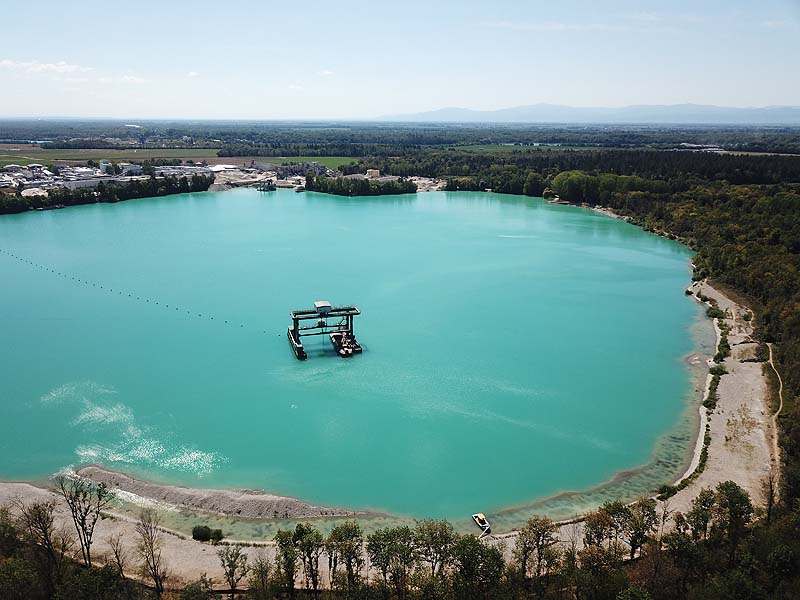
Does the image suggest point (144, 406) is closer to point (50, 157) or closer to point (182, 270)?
point (182, 270)

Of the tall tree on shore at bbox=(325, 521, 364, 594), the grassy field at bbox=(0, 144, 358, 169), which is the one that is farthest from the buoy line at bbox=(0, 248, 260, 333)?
the grassy field at bbox=(0, 144, 358, 169)

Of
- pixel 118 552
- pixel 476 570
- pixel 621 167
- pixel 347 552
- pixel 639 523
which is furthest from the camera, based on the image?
pixel 621 167

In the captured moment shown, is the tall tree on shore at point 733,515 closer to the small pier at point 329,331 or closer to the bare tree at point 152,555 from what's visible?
the bare tree at point 152,555

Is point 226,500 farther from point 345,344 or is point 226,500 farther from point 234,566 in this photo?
point 345,344

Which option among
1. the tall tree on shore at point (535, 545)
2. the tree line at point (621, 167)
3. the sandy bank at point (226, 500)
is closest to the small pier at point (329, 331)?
the sandy bank at point (226, 500)

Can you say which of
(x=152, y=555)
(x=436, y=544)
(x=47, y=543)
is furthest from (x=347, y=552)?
(x=47, y=543)

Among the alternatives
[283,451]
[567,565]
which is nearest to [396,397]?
[283,451]
